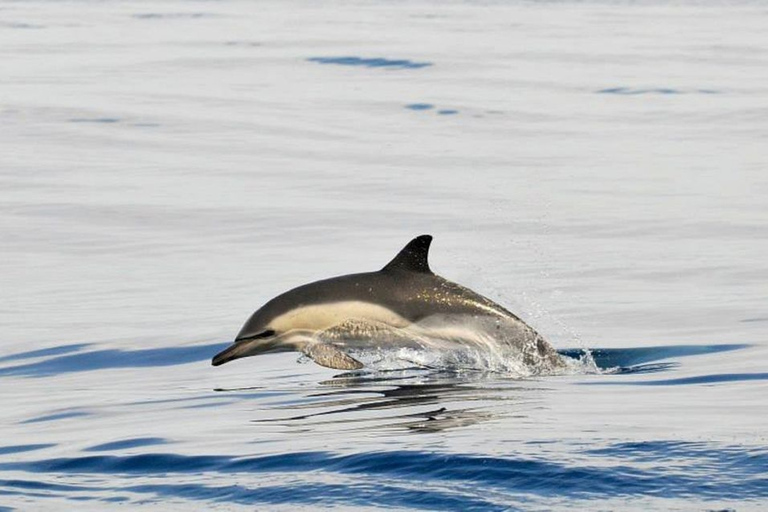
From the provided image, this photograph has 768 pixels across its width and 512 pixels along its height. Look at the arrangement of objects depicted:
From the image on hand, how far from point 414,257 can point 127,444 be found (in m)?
2.98

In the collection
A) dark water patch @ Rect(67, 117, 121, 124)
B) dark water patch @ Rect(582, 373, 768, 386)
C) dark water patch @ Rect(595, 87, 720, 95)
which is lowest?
dark water patch @ Rect(582, 373, 768, 386)

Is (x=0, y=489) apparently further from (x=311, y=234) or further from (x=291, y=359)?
(x=311, y=234)

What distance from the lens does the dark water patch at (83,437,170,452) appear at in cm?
951

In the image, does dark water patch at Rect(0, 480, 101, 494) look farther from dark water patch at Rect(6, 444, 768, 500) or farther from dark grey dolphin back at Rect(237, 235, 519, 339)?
dark grey dolphin back at Rect(237, 235, 519, 339)

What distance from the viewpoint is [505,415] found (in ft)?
32.7

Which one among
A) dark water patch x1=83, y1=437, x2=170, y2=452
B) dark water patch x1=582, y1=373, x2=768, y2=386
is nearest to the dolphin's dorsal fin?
dark water patch x1=582, y1=373, x2=768, y2=386

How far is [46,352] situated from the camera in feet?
44.6

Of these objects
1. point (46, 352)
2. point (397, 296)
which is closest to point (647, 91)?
point (46, 352)

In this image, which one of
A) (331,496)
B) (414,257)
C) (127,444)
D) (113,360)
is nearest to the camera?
(331,496)

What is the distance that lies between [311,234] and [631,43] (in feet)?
83.7

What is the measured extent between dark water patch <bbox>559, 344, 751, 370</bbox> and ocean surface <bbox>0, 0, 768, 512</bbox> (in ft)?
0.22

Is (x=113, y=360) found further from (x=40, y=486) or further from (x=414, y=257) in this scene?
(x=40, y=486)

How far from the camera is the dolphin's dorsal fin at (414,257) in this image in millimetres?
11858

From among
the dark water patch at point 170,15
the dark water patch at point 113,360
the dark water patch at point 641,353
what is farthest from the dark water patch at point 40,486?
the dark water patch at point 170,15
